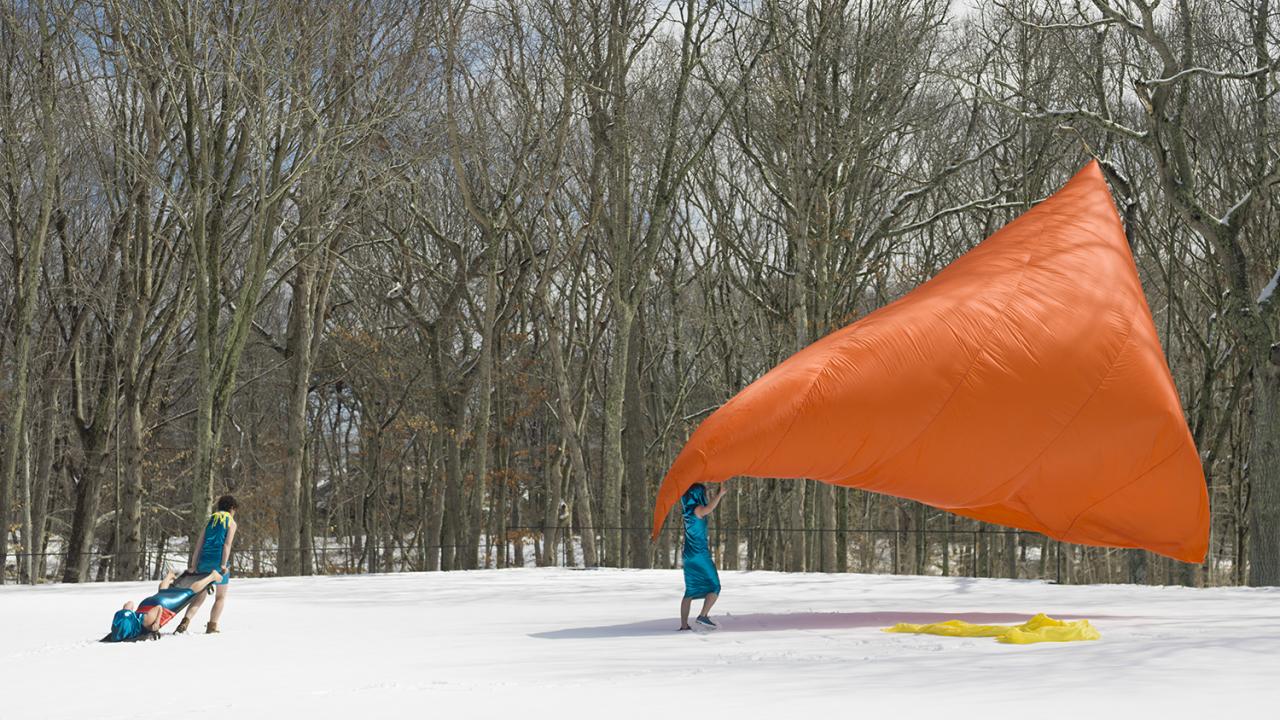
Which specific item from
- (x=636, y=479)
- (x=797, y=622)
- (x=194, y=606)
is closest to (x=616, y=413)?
(x=636, y=479)

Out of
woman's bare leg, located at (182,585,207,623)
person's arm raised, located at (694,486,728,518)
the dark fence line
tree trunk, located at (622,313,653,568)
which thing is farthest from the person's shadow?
tree trunk, located at (622,313,653,568)

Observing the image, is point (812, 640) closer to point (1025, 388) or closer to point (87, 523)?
point (1025, 388)

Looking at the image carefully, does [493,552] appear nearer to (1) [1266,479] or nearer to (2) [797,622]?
(1) [1266,479]

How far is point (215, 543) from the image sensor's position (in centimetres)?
1272

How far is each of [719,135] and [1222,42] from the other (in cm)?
1352

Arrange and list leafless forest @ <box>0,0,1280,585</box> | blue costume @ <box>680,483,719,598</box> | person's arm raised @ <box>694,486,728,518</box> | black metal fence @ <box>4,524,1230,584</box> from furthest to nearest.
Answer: black metal fence @ <box>4,524,1230,584</box> < leafless forest @ <box>0,0,1280,585</box> < blue costume @ <box>680,483,719,598</box> < person's arm raised @ <box>694,486,728,518</box>

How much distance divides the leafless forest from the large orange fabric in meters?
5.96

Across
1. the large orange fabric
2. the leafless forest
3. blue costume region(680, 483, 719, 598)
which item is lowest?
blue costume region(680, 483, 719, 598)

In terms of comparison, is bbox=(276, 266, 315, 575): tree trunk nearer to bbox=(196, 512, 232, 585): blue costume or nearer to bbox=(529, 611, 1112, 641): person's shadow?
bbox=(196, 512, 232, 585): blue costume

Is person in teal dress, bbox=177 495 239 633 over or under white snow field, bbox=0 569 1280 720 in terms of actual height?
over

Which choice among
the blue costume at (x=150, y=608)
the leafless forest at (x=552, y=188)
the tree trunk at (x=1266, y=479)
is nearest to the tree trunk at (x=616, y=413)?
the leafless forest at (x=552, y=188)

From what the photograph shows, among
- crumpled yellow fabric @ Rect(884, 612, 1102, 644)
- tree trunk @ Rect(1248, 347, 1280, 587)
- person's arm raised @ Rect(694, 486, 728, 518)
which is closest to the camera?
crumpled yellow fabric @ Rect(884, 612, 1102, 644)

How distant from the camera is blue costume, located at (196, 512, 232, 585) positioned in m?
12.7

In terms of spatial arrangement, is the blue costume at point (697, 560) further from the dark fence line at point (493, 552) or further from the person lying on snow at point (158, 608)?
the dark fence line at point (493, 552)
